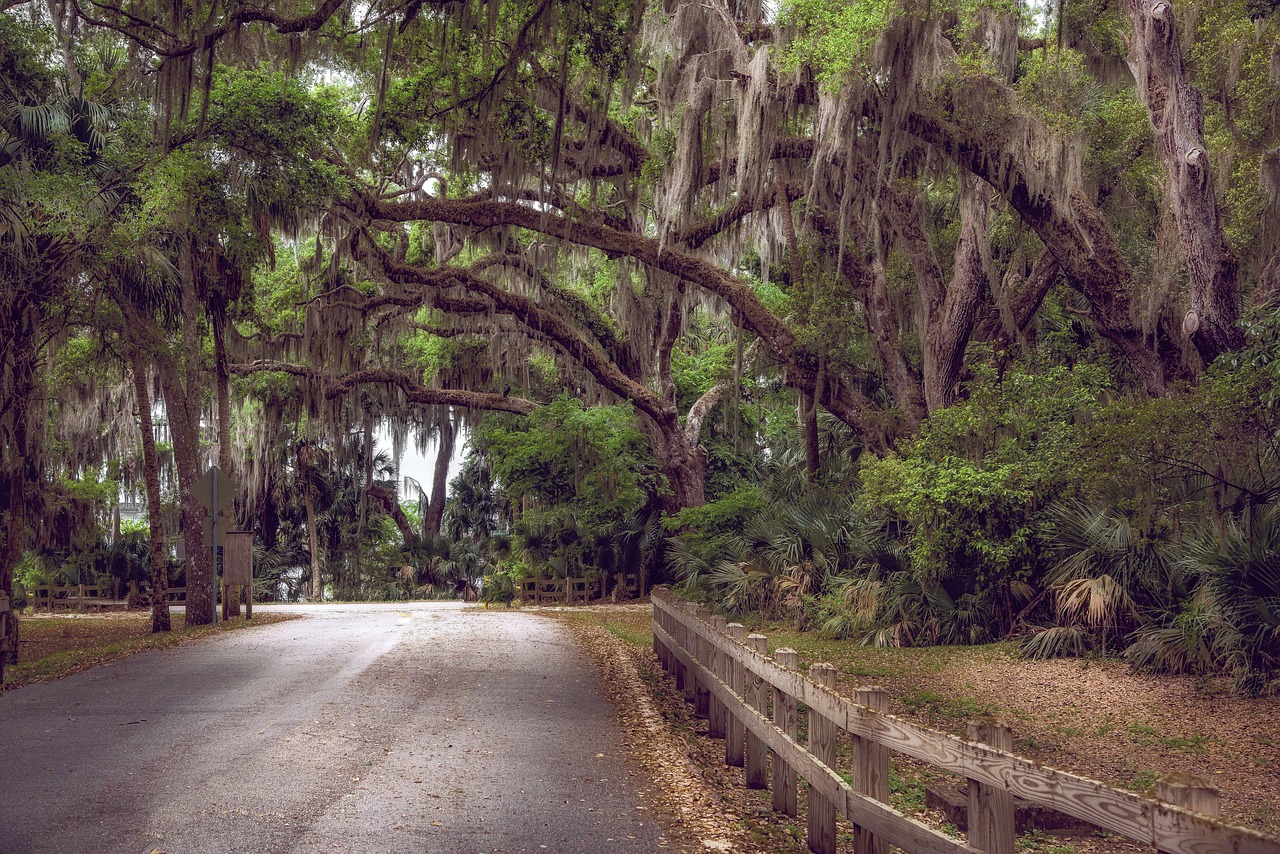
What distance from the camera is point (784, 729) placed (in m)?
6.07

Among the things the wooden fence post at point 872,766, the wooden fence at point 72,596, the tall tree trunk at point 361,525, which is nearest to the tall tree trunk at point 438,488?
the tall tree trunk at point 361,525

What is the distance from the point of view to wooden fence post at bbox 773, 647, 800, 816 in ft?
19.8

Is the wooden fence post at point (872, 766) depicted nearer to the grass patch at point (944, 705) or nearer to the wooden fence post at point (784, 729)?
the wooden fence post at point (784, 729)

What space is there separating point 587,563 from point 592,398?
4993mm

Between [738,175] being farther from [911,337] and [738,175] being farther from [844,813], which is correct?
[844,813]

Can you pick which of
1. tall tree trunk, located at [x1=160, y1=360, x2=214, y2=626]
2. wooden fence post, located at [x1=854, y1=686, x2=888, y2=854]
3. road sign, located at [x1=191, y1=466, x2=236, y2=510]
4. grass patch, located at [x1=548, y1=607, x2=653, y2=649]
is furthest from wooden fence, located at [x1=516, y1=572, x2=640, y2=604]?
wooden fence post, located at [x1=854, y1=686, x2=888, y2=854]

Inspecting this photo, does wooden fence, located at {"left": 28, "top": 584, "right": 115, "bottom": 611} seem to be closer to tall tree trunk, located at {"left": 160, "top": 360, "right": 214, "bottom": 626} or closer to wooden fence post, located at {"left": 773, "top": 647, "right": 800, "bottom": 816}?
tall tree trunk, located at {"left": 160, "top": 360, "right": 214, "bottom": 626}

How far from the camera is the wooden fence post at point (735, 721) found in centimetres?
731

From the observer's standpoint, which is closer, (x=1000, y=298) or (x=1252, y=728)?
(x=1252, y=728)

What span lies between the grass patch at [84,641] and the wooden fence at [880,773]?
7958mm

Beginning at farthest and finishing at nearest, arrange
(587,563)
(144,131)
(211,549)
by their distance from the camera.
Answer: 1. (587,563)
2. (211,549)
3. (144,131)

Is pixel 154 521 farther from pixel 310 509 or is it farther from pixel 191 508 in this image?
A: pixel 310 509

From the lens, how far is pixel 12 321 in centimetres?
1452

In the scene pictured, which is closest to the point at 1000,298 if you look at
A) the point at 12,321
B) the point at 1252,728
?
the point at 1252,728
